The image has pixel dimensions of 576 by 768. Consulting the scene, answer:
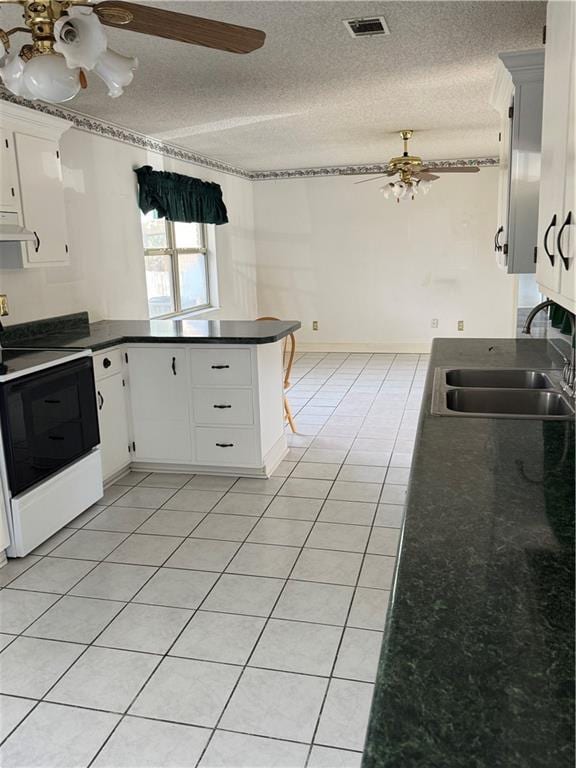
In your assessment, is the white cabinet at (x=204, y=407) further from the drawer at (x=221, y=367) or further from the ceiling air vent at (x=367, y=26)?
the ceiling air vent at (x=367, y=26)

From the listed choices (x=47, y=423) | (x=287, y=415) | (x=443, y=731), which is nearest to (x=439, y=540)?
(x=443, y=731)

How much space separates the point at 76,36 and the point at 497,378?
202 cm

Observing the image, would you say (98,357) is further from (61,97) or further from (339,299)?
(339,299)

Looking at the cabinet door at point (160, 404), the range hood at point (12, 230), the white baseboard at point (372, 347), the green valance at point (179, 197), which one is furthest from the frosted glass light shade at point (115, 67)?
the white baseboard at point (372, 347)

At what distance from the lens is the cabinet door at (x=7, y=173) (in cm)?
342

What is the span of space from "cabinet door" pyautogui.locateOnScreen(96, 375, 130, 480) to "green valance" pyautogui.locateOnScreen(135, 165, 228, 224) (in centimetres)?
216

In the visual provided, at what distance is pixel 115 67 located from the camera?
6.44 feet

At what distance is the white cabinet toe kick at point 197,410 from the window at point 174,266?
1986 mm

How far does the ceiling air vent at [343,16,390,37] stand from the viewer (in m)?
Answer: 2.83

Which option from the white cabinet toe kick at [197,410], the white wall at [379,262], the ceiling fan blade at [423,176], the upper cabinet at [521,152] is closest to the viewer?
the upper cabinet at [521,152]

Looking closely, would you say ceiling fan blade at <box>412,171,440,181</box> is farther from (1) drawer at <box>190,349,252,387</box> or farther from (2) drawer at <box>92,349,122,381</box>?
(2) drawer at <box>92,349,122,381</box>

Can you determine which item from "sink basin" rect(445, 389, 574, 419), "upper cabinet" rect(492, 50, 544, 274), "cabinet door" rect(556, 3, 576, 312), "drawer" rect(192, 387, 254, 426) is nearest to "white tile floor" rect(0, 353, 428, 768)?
"drawer" rect(192, 387, 254, 426)

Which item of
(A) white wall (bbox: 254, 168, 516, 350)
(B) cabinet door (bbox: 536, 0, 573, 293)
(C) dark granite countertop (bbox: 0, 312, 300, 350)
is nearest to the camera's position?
(B) cabinet door (bbox: 536, 0, 573, 293)

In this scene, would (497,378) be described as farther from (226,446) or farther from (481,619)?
(481,619)
